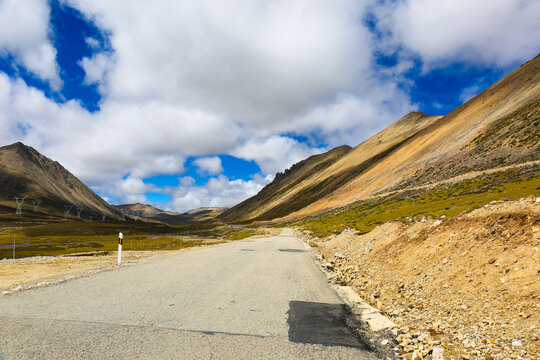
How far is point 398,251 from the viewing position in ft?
53.2

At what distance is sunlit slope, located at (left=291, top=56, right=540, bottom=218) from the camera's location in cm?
5994

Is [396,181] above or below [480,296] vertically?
above

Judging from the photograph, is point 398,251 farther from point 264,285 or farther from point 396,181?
point 396,181

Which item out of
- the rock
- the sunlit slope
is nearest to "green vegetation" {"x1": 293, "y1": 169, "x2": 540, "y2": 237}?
the sunlit slope

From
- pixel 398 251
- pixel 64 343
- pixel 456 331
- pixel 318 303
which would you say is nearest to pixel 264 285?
pixel 318 303

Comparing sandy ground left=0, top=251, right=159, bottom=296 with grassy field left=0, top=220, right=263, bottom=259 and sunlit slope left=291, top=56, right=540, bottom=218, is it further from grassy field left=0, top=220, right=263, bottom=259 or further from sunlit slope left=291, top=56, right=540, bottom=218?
sunlit slope left=291, top=56, right=540, bottom=218

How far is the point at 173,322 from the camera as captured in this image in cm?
588

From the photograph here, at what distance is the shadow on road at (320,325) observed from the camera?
5395mm

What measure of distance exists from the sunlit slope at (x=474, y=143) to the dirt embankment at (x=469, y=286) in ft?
164

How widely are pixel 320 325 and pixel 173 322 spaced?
303 centimetres

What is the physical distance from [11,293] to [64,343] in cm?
470

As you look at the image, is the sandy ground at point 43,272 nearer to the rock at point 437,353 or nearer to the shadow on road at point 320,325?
the shadow on road at point 320,325

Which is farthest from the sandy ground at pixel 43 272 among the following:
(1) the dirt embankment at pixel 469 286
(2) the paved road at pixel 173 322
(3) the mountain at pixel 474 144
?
A: (3) the mountain at pixel 474 144

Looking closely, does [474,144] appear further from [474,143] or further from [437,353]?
[437,353]
